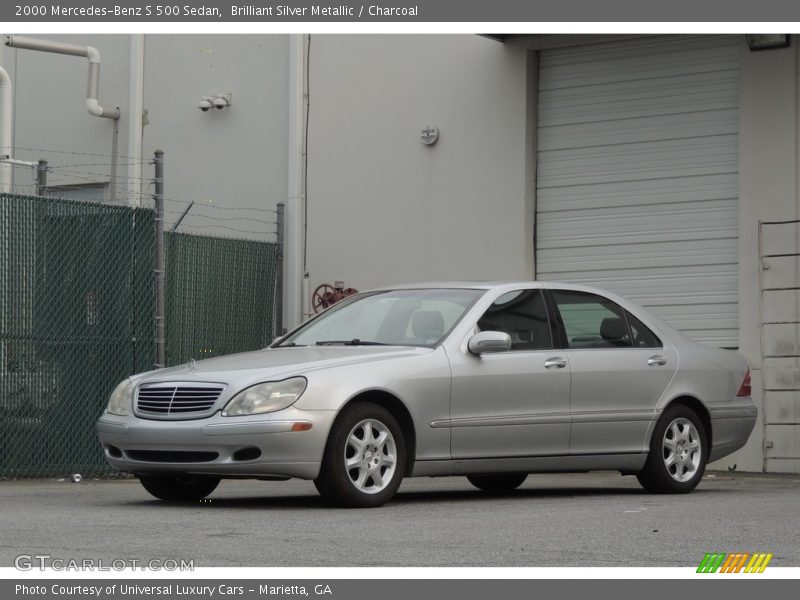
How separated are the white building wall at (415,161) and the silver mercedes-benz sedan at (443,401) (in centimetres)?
521

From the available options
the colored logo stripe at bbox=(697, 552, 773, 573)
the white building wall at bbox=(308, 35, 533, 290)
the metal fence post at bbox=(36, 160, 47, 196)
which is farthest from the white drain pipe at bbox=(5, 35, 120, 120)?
the colored logo stripe at bbox=(697, 552, 773, 573)

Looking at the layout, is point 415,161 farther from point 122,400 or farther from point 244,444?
point 244,444

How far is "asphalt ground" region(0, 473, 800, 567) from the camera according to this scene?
7355mm

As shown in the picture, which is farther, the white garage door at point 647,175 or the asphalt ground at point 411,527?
the white garage door at point 647,175

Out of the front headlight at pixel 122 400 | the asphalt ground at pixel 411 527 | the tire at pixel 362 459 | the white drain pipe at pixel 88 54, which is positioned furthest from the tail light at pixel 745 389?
the white drain pipe at pixel 88 54

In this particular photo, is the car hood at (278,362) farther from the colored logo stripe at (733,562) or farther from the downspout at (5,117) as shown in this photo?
the downspout at (5,117)

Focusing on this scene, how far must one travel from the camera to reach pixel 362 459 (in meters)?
10.2

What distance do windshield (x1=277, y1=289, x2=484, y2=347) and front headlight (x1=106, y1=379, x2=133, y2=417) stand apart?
1.41 m

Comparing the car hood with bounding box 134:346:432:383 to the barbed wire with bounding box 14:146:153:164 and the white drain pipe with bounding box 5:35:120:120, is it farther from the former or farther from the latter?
the white drain pipe with bounding box 5:35:120:120

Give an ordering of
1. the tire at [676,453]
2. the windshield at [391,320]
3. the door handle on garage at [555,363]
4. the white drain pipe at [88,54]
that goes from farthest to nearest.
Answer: the white drain pipe at [88,54] → the tire at [676,453] → the door handle on garage at [555,363] → the windshield at [391,320]

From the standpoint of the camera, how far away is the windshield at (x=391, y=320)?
11055 mm

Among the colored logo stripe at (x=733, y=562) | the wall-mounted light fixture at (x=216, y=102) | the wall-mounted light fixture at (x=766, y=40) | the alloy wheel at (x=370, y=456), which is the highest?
the wall-mounted light fixture at (x=766, y=40)

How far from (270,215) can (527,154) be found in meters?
3.45

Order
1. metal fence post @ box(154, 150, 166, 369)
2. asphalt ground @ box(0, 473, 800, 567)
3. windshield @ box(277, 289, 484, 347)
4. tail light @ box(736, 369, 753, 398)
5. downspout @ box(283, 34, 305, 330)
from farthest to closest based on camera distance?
downspout @ box(283, 34, 305, 330), metal fence post @ box(154, 150, 166, 369), tail light @ box(736, 369, 753, 398), windshield @ box(277, 289, 484, 347), asphalt ground @ box(0, 473, 800, 567)
